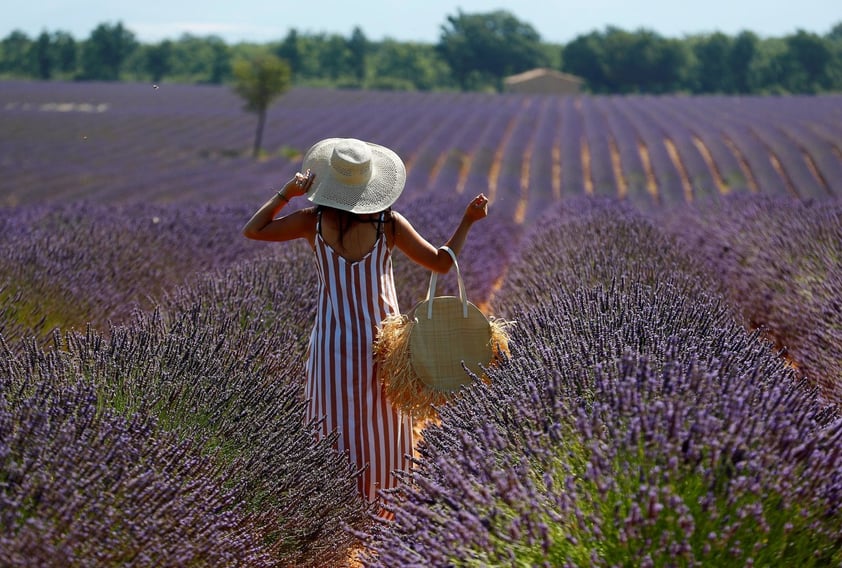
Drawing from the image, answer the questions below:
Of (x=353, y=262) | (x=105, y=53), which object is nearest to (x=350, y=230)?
(x=353, y=262)

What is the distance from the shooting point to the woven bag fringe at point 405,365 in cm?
280

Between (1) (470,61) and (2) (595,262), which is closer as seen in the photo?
(2) (595,262)

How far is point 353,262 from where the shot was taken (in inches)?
113

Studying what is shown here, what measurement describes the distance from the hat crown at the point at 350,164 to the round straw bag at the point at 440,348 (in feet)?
1.13

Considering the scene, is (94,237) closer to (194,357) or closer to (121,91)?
(194,357)

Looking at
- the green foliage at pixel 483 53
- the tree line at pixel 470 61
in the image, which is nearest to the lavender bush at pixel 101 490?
the tree line at pixel 470 61

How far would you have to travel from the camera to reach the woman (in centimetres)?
283

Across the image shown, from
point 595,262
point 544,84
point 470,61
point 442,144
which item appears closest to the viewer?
point 595,262

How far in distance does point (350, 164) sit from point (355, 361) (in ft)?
2.09

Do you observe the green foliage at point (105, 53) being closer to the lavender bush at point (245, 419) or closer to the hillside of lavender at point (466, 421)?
the hillside of lavender at point (466, 421)

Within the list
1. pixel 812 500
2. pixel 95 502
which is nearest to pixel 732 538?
pixel 812 500

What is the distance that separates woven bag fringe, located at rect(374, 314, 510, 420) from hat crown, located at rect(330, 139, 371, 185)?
45 cm

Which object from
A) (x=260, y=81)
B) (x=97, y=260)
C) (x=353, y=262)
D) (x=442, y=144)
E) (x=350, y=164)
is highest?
(x=260, y=81)

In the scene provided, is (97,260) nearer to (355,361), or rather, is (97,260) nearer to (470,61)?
(355,361)
